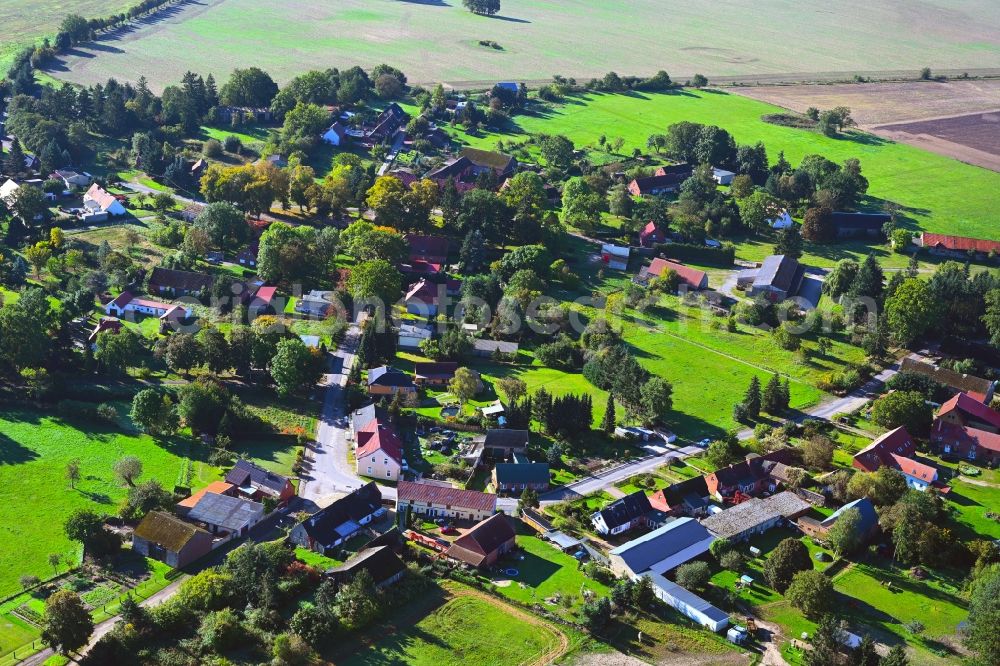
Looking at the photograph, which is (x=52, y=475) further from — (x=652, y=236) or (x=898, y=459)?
(x=652, y=236)

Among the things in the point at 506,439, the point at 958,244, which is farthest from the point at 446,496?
the point at 958,244

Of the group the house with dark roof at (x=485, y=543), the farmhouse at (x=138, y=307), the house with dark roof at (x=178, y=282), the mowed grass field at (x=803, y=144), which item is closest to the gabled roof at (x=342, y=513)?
the house with dark roof at (x=485, y=543)

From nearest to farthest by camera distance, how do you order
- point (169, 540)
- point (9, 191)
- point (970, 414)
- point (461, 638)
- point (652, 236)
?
point (461, 638) → point (169, 540) → point (970, 414) → point (9, 191) → point (652, 236)

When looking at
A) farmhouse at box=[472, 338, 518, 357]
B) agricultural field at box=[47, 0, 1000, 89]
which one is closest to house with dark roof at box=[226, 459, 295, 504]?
farmhouse at box=[472, 338, 518, 357]

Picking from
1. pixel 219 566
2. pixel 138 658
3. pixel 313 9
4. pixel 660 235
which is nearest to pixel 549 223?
pixel 660 235

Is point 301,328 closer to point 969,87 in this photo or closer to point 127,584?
point 127,584

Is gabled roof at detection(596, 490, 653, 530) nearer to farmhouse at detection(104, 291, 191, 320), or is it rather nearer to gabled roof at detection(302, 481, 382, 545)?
gabled roof at detection(302, 481, 382, 545)
